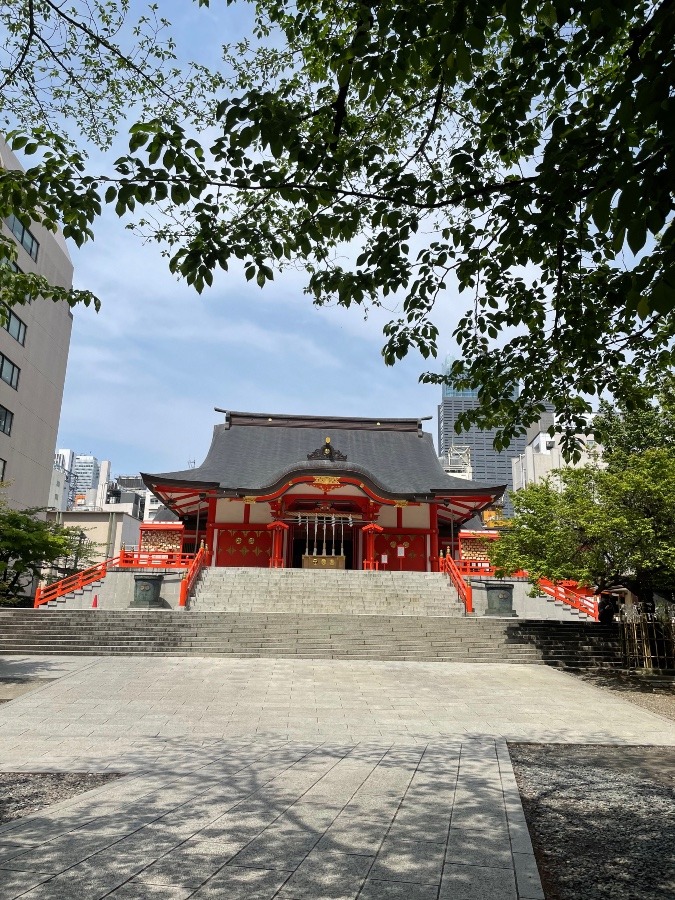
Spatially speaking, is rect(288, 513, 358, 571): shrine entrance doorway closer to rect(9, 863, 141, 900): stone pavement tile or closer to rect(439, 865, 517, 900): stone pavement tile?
rect(439, 865, 517, 900): stone pavement tile

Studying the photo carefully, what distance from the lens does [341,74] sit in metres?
3.95

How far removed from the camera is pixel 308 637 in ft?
53.2

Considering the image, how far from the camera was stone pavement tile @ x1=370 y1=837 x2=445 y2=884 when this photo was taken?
3.25 meters

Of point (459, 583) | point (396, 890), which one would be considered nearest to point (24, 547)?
point (459, 583)

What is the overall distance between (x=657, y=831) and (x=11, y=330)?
94.7 feet

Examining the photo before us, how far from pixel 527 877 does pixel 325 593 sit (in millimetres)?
17984

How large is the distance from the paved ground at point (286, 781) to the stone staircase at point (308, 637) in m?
3.13

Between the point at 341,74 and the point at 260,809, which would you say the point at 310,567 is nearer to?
the point at 260,809

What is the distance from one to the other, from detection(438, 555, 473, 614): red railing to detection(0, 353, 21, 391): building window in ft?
65.1

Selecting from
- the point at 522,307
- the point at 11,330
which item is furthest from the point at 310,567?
the point at 522,307

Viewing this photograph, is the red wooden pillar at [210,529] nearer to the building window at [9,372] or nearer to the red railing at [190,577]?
the red railing at [190,577]

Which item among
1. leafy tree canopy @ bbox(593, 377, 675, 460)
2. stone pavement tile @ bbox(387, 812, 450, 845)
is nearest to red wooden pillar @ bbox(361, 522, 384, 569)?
leafy tree canopy @ bbox(593, 377, 675, 460)

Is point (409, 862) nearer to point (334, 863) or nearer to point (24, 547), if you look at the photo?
point (334, 863)

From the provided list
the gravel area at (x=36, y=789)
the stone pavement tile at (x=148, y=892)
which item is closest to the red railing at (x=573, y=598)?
the gravel area at (x=36, y=789)
